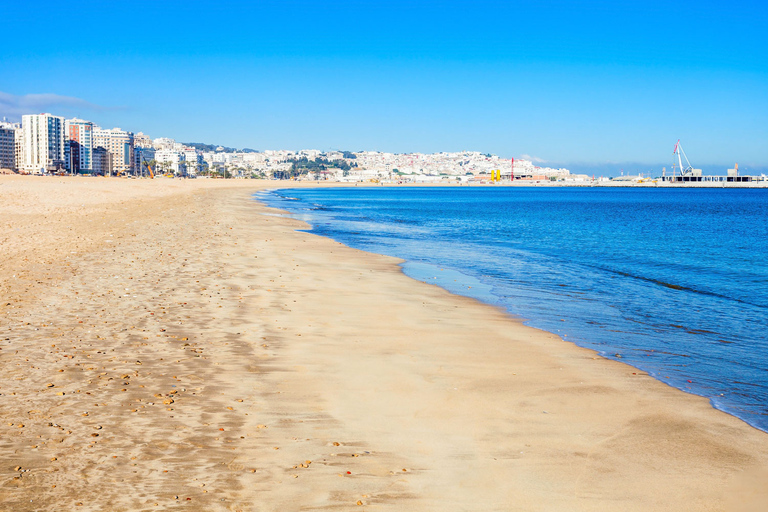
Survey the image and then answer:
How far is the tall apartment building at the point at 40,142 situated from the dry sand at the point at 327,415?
200 metres

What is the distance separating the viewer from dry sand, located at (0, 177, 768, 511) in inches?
161

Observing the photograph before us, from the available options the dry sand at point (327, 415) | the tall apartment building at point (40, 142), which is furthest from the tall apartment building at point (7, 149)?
the dry sand at point (327, 415)

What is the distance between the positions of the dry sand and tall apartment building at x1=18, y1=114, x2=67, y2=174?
200 meters

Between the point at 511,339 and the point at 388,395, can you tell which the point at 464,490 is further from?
the point at 511,339

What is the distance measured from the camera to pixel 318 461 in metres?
4.46

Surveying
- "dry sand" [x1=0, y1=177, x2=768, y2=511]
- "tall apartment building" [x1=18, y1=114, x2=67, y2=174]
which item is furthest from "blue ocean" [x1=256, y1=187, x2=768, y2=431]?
"tall apartment building" [x1=18, y1=114, x2=67, y2=174]

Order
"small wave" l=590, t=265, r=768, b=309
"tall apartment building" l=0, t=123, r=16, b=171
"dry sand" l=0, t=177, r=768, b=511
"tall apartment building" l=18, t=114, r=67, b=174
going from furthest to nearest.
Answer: "tall apartment building" l=0, t=123, r=16, b=171
"tall apartment building" l=18, t=114, r=67, b=174
"small wave" l=590, t=265, r=768, b=309
"dry sand" l=0, t=177, r=768, b=511

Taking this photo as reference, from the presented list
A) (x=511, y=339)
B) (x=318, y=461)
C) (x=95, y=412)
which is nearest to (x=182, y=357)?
(x=95, y=412)

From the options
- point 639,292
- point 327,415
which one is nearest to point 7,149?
point 639,292

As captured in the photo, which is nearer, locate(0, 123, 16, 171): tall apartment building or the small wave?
the small wave

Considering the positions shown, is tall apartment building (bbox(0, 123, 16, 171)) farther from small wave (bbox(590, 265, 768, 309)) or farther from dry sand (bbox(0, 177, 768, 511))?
dry sand (bbox(0, 177, 768, 511))

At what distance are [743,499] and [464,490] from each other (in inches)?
81.7

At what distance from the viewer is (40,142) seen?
18350cm

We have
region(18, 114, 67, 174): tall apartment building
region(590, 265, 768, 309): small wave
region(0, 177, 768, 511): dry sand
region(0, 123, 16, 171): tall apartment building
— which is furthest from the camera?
region(0, 123, 16, 171): tall apartment building
